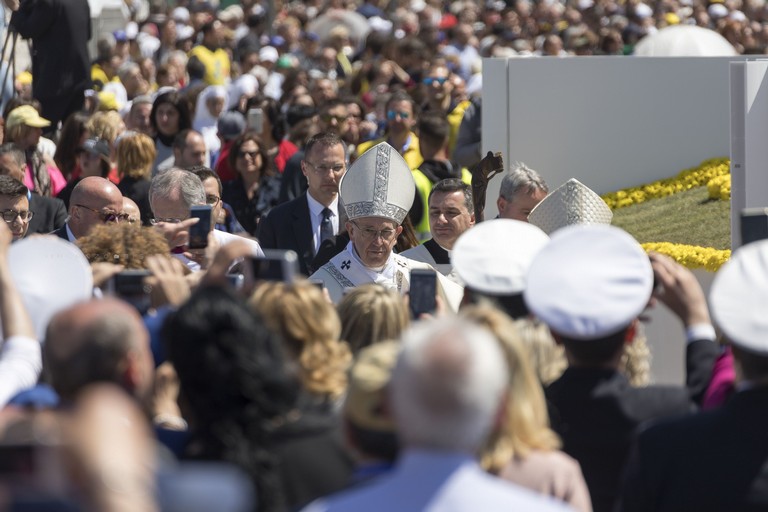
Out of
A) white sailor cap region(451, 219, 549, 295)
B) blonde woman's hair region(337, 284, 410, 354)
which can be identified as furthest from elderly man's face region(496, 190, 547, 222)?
blonde woman's hair region(337, 284, 410, 354)

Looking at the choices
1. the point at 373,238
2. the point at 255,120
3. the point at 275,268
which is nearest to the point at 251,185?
the point at 255,120

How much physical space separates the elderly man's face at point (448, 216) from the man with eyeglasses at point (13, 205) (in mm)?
2143

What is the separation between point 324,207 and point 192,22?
529 inches

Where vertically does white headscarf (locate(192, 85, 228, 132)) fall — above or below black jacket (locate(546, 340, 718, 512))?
below

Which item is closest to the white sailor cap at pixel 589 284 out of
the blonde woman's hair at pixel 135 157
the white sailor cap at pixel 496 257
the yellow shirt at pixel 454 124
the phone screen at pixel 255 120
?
the white sailor cap at pixel 496 257

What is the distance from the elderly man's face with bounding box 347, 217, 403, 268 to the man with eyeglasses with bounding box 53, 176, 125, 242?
118 cm

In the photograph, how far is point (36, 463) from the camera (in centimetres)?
223

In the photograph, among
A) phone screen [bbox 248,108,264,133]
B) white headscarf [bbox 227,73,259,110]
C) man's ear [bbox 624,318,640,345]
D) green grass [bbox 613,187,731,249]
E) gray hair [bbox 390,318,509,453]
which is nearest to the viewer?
gray hair [bbox 390,318,509,453]

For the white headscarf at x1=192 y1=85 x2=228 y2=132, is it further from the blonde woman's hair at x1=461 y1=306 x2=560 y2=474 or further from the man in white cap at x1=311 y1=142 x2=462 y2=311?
the blonde woman's hair at x1=461 y1=306 x2=560 y2=474

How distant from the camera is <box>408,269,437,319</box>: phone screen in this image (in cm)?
429

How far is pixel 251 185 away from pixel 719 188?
13.9 ft

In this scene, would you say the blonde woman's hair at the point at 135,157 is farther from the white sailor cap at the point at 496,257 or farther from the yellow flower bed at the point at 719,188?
the white sailor cap at the point at 496,257

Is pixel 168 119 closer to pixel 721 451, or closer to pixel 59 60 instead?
pixel 59 60

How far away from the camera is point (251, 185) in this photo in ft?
33.7
